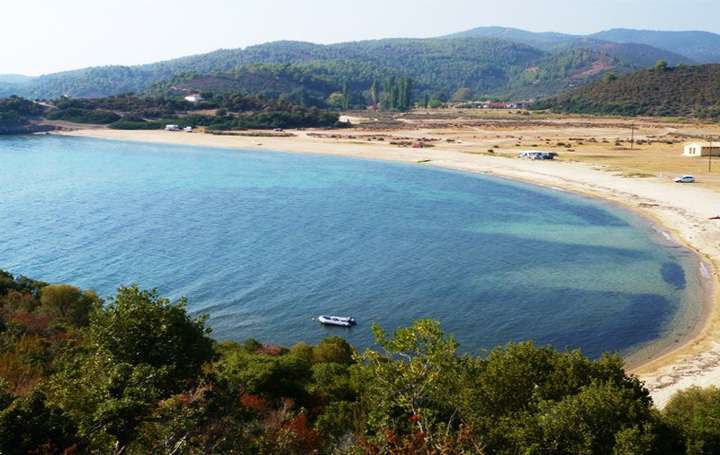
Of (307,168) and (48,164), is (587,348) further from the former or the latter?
(48,164)

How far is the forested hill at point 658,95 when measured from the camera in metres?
164

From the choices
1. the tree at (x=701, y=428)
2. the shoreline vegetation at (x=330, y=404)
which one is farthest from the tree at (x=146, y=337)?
the tree at (x=701, y=428)

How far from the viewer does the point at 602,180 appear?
7450cm

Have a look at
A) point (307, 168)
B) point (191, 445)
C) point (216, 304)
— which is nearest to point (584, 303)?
point (216, 304)

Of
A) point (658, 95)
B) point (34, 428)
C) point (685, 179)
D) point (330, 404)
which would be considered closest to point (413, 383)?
point (330, 404)

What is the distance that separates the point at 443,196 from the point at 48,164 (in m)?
60.7

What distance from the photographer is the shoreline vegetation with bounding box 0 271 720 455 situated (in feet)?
40.8

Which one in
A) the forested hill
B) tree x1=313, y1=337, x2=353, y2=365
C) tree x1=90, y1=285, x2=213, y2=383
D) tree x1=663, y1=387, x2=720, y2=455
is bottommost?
tree x1=313, y1=337, x2=353, y2=365

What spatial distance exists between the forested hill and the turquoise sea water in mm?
108174

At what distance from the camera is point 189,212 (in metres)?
63.6

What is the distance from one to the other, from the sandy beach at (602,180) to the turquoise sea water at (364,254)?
82.6 inches

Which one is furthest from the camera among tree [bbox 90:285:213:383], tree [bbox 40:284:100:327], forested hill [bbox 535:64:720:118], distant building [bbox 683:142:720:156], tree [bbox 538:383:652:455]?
forested hill [bbox 535:64:720:118]

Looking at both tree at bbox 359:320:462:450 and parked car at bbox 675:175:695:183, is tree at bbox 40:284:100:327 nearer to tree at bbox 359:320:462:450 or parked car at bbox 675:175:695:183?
tree at bbox 359:320:462:450

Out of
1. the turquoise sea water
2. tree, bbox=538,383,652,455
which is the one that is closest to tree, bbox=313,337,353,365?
the turquoise sea water
